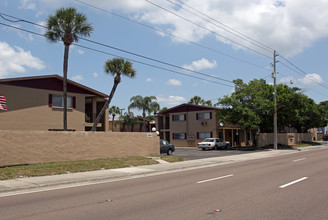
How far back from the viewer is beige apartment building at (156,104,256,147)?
141 feet

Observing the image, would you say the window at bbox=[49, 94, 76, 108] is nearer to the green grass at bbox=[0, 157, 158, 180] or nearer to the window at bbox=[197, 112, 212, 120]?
the green grass at bbox=[0, 157, 158, 180]

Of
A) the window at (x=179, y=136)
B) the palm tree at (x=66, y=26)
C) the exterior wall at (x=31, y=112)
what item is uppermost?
the palm tree at (x=66, y=26)

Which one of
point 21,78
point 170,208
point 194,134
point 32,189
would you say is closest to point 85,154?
point 32,189

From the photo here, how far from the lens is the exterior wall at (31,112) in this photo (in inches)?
919

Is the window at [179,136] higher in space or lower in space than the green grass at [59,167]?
higher

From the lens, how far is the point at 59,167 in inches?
589

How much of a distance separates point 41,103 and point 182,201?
20288 mm

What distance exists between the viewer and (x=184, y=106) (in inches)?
1811

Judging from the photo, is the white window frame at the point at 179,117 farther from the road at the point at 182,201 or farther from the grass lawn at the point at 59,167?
the road at the point at 182,201

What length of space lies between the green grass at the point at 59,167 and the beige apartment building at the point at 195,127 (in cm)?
2503

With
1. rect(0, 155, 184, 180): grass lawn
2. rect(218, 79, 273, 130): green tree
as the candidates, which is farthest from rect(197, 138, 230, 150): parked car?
rect(0, 155, 184, 180): grass lawn

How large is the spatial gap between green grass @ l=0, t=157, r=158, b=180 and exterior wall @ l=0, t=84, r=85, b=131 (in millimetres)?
9392

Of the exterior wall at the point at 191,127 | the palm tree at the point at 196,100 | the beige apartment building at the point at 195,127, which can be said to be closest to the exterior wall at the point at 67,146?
the exterior wall at the point at 191,127

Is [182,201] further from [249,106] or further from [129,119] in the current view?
[129,119]
